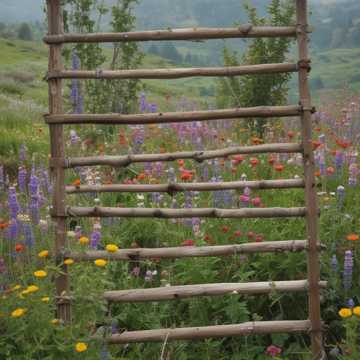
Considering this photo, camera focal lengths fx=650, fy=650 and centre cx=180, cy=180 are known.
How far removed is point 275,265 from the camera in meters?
4.31

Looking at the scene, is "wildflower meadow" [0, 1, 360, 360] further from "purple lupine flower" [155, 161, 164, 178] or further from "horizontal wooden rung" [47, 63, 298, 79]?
"horizontal wooden rung" [47, 63, 298, 79]

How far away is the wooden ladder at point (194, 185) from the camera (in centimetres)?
369

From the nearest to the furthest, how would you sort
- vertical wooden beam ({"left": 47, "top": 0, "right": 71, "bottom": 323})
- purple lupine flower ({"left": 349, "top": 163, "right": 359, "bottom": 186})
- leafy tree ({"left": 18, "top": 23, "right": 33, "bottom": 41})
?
vertical wooden beam ({"left": 47, "top": 0, "right": 71, "bottom": 323}), purple lupine flower ({"left": 349, "top": 163, "right": 359, "bottom": 186}), leafy tree ({"left": 18, "top": 23, "right": 33, "bottom": 41})

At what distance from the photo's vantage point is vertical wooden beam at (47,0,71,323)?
3.74 metres

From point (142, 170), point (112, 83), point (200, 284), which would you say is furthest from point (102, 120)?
point (112, 83)

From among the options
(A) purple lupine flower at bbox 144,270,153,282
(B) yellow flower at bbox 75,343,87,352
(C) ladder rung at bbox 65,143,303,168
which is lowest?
(A) purple lupine flower at bbox 144,270,153,282

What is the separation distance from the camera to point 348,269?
13.0ft

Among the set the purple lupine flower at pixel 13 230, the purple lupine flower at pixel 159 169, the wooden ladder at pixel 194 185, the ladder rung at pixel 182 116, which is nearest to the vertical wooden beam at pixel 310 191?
the wooden ladder at pixel 194 185

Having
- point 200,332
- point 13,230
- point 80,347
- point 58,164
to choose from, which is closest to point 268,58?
point 13,230

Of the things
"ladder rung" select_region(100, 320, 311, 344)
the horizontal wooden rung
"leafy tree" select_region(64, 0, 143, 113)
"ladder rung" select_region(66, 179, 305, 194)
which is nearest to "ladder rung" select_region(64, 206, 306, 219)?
"ladder rung" select_region(66, 179, 305, 194)

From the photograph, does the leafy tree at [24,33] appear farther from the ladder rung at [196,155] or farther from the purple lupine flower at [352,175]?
the ladder rung at [196,155]

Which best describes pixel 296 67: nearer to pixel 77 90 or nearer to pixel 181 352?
pixel 181 352

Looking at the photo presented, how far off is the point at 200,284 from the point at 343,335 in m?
0.99

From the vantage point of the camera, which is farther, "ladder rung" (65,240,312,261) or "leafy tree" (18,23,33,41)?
"leafy tree" (18,23,33,41)
